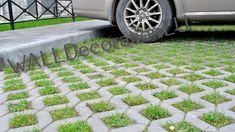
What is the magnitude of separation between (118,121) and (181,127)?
0.40 m

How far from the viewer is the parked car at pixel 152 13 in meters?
4.73

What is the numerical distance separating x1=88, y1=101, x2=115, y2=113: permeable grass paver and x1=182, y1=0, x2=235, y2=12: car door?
9.20ft

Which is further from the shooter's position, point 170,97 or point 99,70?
point 99,70

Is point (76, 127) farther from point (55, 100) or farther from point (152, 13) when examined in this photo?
point (152, 13)

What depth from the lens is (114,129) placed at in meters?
2.08

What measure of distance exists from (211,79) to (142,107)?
932 millimetres

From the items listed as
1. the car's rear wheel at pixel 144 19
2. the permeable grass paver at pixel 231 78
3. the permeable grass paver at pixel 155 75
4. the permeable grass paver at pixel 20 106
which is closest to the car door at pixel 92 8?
the car's rear wheel at pixel 144 19

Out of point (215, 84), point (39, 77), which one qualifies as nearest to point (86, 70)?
point (39, 77)

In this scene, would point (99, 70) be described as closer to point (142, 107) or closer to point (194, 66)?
point (194, 66)

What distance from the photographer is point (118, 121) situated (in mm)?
2178

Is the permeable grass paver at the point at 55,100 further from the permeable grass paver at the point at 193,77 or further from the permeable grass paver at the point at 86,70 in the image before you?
the permeable grass paver at the point at 193,77

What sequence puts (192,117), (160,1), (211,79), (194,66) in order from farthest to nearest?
(160,1)
(194,66)
(211,79)
(192,117)

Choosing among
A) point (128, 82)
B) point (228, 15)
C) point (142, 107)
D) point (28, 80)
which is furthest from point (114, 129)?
point (228, 15)

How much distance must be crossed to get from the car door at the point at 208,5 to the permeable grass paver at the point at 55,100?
2.80 m
